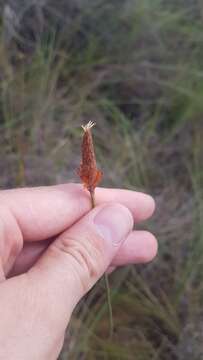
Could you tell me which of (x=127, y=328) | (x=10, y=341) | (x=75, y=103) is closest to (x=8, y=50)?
(x=75, y=103)

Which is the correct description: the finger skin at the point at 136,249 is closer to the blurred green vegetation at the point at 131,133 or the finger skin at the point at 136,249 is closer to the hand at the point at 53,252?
the hand at the point at 53,252

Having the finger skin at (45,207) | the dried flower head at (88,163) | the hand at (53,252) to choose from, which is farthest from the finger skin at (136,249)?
the dried flower head at (88,163)

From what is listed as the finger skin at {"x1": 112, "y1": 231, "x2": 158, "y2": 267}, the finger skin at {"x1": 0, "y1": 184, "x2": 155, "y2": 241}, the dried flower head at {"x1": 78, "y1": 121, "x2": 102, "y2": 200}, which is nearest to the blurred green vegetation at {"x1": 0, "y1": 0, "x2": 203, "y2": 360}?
the finger skin at {"x1": 112, "y1": 231, "x2": 158, "y2": 267}

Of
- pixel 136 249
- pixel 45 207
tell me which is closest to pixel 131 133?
pixel 136 249

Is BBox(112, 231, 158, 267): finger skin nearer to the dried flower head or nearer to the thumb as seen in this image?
the thumb

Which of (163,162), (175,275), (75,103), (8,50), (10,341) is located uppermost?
(8,50)

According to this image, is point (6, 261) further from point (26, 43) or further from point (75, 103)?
point (26, 43)

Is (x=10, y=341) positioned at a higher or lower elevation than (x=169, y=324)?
higher
